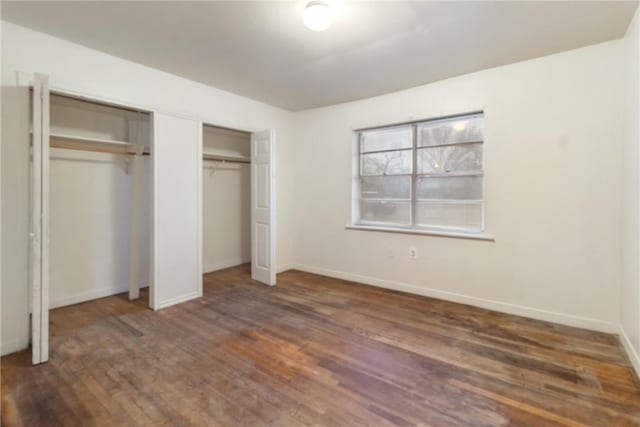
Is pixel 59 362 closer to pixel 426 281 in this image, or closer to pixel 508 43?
pixel 426 281

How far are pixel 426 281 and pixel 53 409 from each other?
140 inches

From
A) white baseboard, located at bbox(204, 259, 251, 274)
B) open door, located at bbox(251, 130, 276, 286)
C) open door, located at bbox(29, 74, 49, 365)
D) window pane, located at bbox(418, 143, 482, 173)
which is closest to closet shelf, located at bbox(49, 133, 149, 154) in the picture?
open door, located at bbox(29, 74, 49, 365)

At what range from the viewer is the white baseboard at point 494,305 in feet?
9.01

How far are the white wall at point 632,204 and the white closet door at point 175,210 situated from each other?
13.6ft

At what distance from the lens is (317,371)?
7.01 ft

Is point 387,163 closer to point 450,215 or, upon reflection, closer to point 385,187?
point 385,187

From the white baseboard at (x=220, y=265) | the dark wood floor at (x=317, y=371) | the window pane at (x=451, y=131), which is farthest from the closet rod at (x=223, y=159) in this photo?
the window pane at (x=451, y=131)

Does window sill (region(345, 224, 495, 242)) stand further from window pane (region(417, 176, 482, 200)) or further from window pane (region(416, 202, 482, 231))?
window pane (region(417, 176, 482, 200))

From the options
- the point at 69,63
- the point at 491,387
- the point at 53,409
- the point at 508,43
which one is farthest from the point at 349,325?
the point at 69,63

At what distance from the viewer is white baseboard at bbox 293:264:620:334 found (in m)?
2.75

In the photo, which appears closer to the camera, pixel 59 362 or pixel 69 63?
pixel 59 362

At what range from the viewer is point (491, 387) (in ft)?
6.40

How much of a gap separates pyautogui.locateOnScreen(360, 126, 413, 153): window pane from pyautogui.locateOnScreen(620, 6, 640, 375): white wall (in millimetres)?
2016

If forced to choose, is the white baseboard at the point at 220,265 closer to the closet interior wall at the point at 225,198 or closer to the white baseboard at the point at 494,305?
the closet interior wall at the point at 225,198
